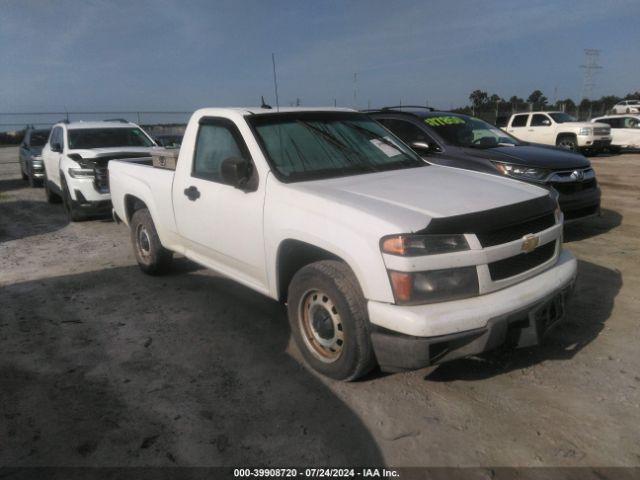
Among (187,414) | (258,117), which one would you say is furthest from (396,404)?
(258,117)

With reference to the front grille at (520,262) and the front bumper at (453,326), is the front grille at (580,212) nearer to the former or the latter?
the front grille at (520,262)

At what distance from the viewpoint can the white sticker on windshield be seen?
4.30 m

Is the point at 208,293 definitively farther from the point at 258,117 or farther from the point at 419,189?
the point at 419,189

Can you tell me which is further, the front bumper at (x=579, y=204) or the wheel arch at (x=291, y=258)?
the front bumper at (x=579, y=204)

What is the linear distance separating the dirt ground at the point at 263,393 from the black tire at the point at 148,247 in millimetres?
435

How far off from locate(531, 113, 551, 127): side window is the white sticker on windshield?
16.2 meters

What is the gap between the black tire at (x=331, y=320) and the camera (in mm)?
2982

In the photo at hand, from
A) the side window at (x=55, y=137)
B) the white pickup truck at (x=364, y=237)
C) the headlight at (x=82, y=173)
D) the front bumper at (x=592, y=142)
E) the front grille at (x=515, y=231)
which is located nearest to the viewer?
the white pickup truck at (x=364, y=237)

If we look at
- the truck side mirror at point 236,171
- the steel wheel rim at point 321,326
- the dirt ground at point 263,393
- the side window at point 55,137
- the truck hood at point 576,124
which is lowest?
the dirt ground at point 263,393

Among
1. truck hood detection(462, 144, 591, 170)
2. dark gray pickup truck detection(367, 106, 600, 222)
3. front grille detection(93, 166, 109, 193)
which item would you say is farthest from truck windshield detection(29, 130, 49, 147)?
truck hood detection(462, 144, 591, 170)

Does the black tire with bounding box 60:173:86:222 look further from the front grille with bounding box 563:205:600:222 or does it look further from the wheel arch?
the front grille with bounding box 563:205:600:222

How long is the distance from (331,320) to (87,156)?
679cm

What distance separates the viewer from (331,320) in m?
3.23

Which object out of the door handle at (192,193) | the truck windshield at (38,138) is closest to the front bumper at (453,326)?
the door handle at (192,193)
